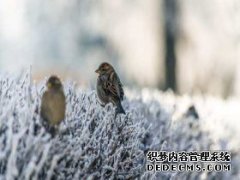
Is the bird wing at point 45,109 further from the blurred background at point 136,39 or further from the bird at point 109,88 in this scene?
the blurred background at point 136,39

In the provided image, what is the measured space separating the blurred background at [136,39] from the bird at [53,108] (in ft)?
54.7

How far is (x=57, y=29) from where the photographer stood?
3108cm

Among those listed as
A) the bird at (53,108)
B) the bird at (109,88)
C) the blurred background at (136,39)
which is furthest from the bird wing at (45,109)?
the blurred background at (136,39)

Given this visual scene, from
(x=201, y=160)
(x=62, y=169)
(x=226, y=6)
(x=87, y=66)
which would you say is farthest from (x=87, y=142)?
(x=87, y=66)

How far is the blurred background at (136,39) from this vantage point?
78.4 ft

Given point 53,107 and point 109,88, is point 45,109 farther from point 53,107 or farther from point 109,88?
point 109,88

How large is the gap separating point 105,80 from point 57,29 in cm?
2425

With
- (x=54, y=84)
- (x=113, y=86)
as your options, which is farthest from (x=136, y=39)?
(x=54, y=84)

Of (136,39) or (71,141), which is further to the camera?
(136,39)

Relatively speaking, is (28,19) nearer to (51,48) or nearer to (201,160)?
(51,48)

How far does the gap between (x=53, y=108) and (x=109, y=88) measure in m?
1.52

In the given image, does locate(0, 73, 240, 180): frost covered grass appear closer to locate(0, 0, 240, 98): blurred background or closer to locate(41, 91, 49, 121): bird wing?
locate(41, 91, 49, 121): bird wing

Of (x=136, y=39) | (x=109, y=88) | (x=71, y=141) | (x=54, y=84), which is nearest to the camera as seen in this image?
(x=71, y=141)

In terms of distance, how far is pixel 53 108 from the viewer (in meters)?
5.50
